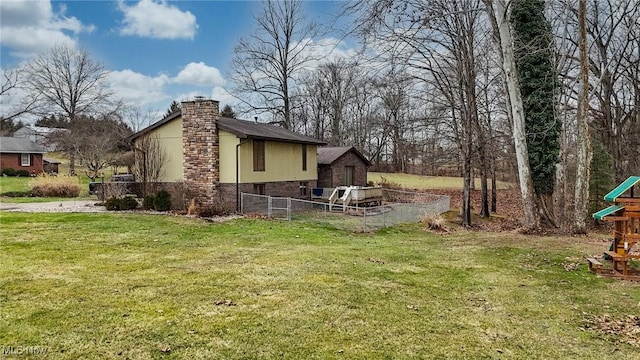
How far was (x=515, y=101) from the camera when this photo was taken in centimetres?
1318

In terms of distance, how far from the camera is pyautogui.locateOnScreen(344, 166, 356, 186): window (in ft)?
85.6

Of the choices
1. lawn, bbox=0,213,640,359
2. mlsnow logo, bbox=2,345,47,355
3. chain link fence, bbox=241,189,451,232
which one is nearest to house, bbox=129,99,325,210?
chain link fence, bbox=241,189,451,232

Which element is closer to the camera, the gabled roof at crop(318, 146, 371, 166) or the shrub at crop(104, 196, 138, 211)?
the shrub at crop(104, 196, 138, 211)

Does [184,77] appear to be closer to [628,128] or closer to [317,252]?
[317,252]

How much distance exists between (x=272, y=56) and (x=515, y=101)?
22.3 meters

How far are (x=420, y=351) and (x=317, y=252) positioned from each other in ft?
17.5

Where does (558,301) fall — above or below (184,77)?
below

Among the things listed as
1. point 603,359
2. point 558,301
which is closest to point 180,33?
point 558,301

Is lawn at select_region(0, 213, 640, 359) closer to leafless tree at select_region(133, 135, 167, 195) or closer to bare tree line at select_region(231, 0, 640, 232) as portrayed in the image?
bare tree line at select_region(231, 0, 640, 232)

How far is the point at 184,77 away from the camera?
2847 cm

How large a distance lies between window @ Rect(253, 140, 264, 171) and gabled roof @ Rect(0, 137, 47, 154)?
29826mm

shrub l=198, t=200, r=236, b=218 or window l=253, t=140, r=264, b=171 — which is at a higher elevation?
window l=253, t=140, r=264, b=171

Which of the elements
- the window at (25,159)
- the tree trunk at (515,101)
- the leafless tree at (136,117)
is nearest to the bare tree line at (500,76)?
the tree trunk at (515,101)

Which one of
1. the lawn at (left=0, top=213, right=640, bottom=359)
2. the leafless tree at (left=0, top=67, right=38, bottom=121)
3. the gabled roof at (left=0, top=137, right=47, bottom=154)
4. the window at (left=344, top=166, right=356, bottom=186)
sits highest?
the leafless tree at (left=0, top=67, right=38, bottom=121)
